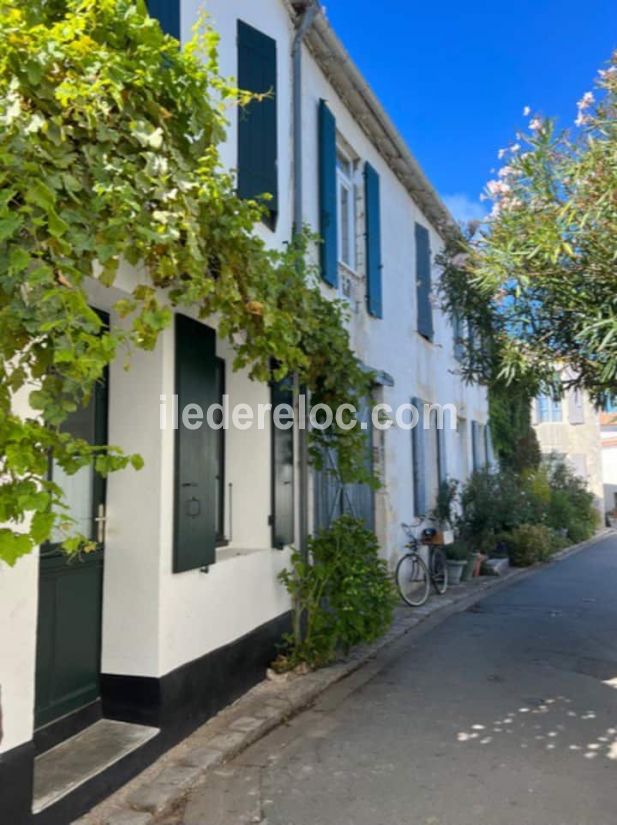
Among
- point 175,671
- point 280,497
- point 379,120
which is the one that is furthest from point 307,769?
point 379,120

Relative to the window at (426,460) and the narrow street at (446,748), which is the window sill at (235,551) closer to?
the narrow street at (446,748)

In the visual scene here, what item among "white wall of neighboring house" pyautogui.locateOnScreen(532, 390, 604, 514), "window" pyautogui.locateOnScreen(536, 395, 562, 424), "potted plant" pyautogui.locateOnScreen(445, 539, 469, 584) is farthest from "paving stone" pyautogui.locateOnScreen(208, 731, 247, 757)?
"window" pyautogui.locateOnScreen(536, 395, 562, 424)

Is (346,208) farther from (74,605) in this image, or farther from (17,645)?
(17,645)

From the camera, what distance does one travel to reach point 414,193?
10742 millimetres

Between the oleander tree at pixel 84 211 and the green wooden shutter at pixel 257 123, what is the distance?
1930 mm

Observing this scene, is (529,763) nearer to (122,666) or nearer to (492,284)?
(122,666)

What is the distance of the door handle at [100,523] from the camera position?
413 cm

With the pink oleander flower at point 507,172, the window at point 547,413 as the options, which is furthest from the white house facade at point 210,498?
the window at point 547,413

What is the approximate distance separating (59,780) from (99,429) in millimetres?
1967

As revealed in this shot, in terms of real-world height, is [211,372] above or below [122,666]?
above

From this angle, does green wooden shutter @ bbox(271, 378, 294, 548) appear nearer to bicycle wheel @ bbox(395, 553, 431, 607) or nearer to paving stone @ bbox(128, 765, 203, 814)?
paving stone @ bbox(128, 765, 203, 814)

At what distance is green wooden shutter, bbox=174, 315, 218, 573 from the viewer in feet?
13.8

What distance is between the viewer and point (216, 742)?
161 inches

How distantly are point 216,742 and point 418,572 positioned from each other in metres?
5.67
